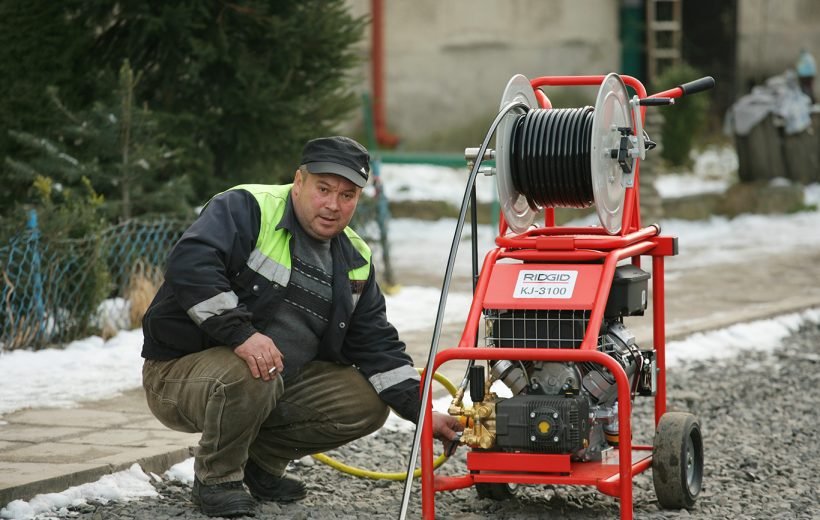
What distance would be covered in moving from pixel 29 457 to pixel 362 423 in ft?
4.64

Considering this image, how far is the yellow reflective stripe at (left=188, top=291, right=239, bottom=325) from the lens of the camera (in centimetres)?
461

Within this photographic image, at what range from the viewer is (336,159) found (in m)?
4.86

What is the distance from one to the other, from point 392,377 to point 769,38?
16.0m

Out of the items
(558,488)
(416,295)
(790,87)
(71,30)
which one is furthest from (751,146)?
(558,488)

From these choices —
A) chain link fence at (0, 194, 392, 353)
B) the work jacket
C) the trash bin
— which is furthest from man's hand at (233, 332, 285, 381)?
the trash bin

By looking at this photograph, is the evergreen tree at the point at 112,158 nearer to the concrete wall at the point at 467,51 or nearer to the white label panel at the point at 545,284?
the white label panel at the point at 545,284

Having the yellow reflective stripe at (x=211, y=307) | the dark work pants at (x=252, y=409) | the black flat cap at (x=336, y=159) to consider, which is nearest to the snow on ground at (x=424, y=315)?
the dark work pants at (x=252, y=409)

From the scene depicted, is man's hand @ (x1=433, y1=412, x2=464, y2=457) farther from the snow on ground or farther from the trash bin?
the trash bin

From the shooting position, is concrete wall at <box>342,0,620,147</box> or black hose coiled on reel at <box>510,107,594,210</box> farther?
concrete wall at <box>342,0,620,147</box>

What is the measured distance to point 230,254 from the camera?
4.73 meters

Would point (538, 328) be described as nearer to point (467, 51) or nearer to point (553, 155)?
point (553, 155)

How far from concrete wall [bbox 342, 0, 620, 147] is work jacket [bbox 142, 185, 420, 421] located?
38.3 ft

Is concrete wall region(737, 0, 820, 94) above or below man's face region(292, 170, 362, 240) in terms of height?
above

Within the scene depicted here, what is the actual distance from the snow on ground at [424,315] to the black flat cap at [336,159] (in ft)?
4.77
